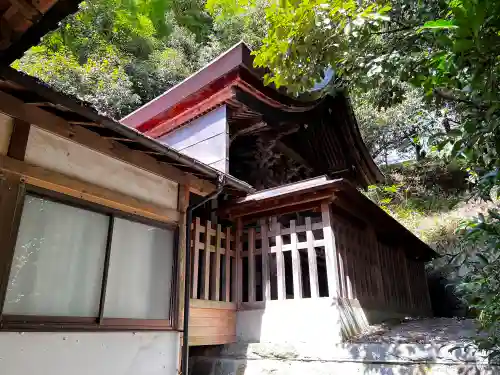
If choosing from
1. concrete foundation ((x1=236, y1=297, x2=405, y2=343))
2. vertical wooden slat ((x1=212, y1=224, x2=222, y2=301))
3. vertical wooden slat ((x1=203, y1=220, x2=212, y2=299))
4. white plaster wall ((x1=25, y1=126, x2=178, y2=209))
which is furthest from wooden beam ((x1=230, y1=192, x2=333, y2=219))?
white plaster wall ((x1=25, y1=126, x2=178, y2=209))

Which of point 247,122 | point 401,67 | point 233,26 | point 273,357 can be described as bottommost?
point 273,357

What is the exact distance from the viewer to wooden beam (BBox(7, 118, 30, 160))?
3.60m

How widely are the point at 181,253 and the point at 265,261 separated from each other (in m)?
2.01

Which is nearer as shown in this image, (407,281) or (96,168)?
(96,168)

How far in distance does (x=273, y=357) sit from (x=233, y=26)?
24.4 metres

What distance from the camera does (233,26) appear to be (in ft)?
84.7

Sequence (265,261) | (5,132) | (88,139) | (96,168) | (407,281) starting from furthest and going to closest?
1. (407,281)
2. (265,261)
3. (96,168)
4. (88,139)
5. (5,132)

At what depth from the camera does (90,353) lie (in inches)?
153

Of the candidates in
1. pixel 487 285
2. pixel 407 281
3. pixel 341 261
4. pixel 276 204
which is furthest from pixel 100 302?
pixel 407 281

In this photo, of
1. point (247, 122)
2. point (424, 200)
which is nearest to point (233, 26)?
point (424, 200)

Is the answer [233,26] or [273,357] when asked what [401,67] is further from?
[233,26]

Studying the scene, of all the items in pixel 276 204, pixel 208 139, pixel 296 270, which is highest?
pixel 208 139

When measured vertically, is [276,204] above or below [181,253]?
above

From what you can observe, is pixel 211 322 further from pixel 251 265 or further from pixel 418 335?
pixel 418 335
